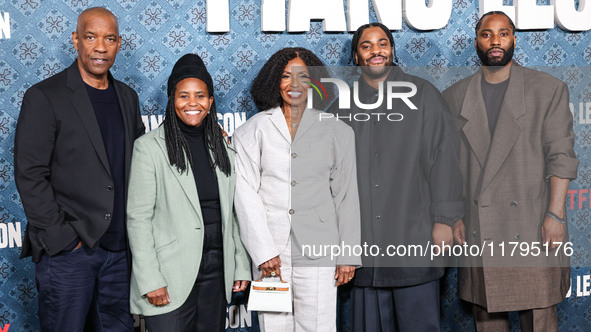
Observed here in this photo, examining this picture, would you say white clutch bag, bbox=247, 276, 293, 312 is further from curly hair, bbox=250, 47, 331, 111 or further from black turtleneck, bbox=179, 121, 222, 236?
curly hair, bbox=250, 47, 331, 111

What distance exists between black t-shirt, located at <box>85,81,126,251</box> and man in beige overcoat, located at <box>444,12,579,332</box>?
179 cm

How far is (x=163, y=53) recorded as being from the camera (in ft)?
9.99

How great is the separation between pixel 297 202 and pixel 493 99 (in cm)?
124

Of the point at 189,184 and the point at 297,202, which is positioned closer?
the point at 189,184

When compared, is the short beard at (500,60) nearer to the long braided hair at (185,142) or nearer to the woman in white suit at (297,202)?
the woman in white suit at (297,202)

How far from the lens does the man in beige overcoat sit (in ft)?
8.88

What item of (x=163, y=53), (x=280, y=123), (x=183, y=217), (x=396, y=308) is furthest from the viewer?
(x=163, y=53)

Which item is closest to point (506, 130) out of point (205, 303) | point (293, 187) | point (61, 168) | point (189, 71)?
point (293, 187)

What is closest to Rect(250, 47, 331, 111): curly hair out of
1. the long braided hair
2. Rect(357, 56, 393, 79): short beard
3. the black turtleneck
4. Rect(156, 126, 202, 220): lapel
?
Rect(357, 56, 393, 79): short beard

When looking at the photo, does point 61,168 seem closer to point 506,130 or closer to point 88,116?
point 88,116

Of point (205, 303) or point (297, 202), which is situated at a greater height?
point (297, 202)

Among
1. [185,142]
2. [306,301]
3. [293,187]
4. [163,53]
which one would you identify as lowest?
[306,301]

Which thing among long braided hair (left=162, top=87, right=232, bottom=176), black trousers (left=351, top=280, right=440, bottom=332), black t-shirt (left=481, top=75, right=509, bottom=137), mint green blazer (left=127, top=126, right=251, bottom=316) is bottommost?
black trousers (left=351, top=280, right=440, bottom=332)

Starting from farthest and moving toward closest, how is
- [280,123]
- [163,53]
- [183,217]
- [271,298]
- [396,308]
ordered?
[163,53] < [396,308] < [280,123] < [271,298] < [183,217]
